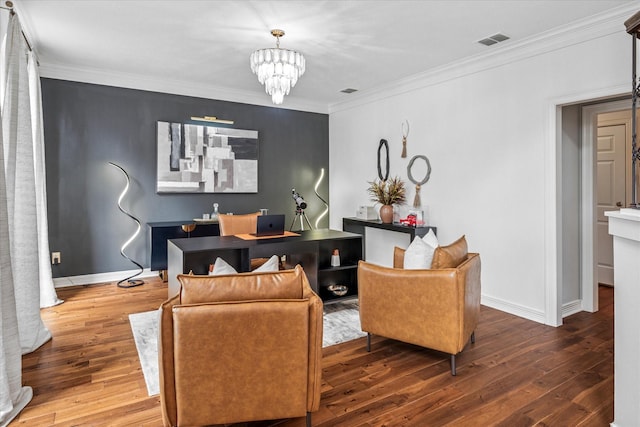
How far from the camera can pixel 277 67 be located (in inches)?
132

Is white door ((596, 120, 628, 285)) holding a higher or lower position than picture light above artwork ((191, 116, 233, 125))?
lower

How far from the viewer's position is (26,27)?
3430 millimetres

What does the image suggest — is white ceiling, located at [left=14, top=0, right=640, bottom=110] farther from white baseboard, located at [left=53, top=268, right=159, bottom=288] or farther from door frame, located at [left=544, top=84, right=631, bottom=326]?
white baseboard, located at [left=53, top=268, right=159, bottom=288]

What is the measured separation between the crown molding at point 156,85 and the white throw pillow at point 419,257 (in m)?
3.78

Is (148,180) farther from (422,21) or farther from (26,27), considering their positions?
(422,21)

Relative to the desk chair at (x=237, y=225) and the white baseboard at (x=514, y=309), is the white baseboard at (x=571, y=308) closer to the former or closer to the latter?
the white baseboard at (x=514, y=309)

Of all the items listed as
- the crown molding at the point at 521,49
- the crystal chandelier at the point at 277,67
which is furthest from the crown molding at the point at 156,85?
the crystal chandelier at the point at 277,67

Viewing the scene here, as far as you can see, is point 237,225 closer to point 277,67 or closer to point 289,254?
point 289,254

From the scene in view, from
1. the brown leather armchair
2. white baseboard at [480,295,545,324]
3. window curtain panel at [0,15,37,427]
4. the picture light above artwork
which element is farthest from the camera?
the picture light above artwork

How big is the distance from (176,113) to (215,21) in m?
2.23

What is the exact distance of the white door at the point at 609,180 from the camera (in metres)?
4.59

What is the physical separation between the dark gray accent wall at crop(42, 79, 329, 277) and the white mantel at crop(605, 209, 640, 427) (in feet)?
15.3

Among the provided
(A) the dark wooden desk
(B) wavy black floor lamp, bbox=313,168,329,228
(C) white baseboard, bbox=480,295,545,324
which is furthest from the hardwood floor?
(B) wavy black floor lamp, bbox=313,168,329,228

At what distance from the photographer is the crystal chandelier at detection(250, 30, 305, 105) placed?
11.0ft
